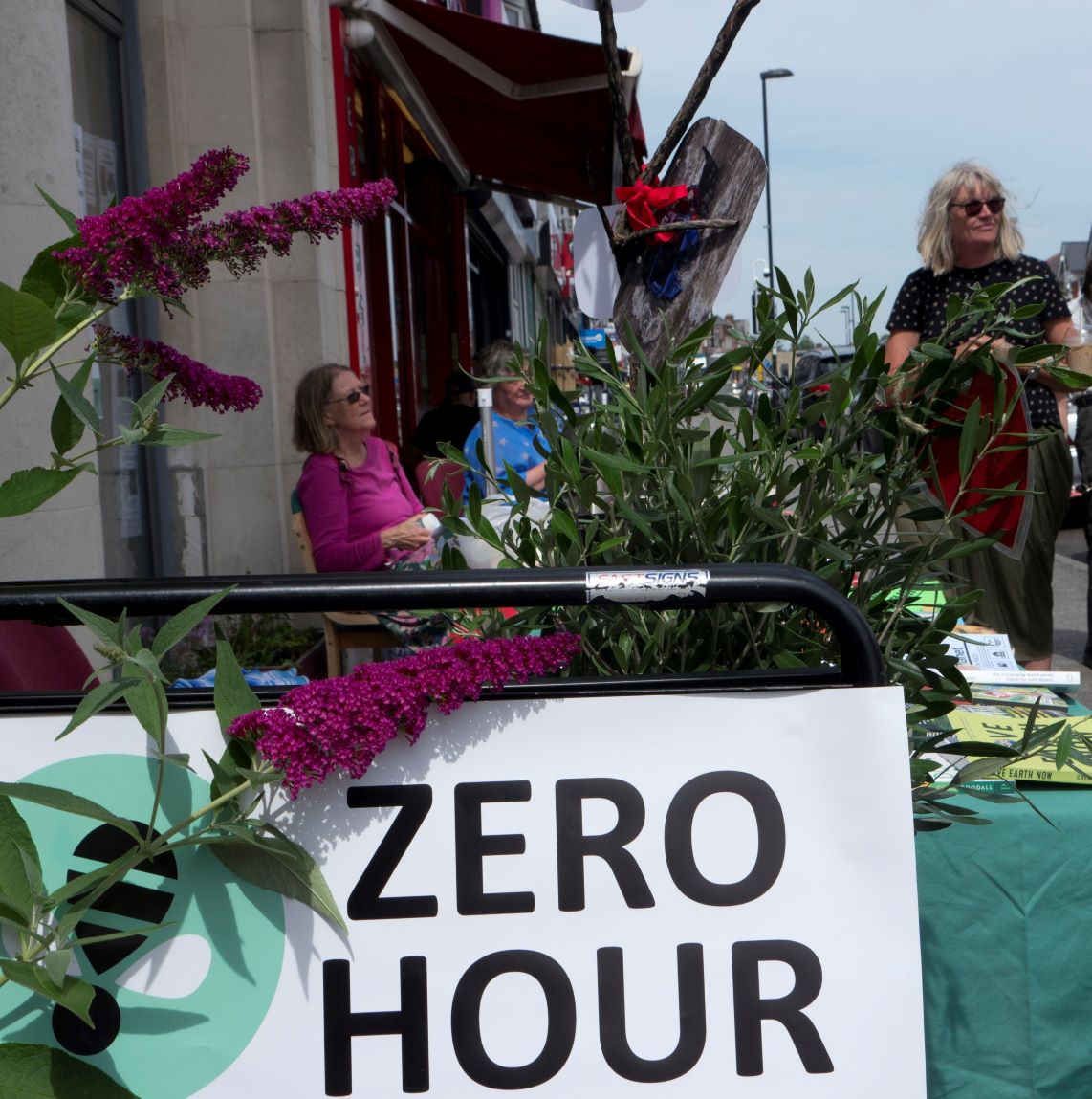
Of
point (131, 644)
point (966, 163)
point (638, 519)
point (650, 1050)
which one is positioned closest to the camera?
point (131, 644)

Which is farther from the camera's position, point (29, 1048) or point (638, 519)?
point (638, 519)

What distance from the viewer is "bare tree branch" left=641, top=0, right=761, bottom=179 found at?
8.11 feet

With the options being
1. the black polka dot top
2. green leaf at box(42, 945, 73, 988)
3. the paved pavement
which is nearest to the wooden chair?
the black polka dot top

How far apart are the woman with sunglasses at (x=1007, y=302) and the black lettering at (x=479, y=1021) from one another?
3.26 metres

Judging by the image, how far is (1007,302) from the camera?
428cm

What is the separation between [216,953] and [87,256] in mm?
684

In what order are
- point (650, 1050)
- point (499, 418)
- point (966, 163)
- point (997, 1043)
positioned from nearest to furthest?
1. point (650, 1050)
2. point (997, 1043)
3. point (966, 163)
4. point (499, 418)

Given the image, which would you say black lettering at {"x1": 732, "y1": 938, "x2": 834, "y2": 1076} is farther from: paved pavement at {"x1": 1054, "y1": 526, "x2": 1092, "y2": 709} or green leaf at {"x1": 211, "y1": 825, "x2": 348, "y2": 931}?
paved pavement at {"x1": 1054, "y1": 526, "x2": 1092, "y2": 709}

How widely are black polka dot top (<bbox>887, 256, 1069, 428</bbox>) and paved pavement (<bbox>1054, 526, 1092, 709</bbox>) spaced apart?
125 centimetres

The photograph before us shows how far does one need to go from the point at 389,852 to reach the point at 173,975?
0.24 metres

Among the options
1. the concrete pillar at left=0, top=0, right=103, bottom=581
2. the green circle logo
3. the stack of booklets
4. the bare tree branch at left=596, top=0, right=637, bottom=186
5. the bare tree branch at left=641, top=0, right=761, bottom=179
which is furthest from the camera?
the concrete pillar at left=0, top=0, right=103, bottom=581

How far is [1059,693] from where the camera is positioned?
2.83 meters

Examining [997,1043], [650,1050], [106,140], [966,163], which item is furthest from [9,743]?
[106,140]

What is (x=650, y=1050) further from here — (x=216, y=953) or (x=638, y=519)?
(x=638, y=519)
